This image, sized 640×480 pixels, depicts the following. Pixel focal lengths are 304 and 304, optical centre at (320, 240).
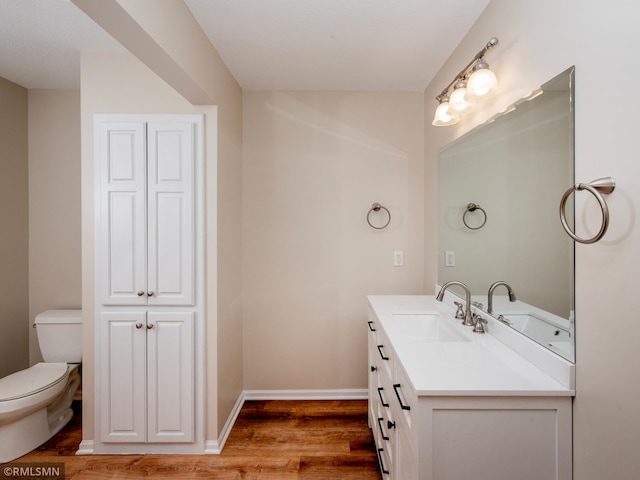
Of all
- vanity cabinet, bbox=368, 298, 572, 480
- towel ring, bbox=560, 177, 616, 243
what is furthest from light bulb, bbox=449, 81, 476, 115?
vanity cabinet, bbox=368, 298, 572, 480

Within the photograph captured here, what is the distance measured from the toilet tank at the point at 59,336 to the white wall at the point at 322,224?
3.94 feet

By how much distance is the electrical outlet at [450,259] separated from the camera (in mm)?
1945

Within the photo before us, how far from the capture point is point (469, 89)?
4.57 feet

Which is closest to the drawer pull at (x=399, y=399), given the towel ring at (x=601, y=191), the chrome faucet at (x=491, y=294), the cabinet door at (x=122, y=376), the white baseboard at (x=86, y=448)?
the chrome faucet at (x=491, y=294)

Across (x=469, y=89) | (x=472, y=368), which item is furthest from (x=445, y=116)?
(x=472, y=368)

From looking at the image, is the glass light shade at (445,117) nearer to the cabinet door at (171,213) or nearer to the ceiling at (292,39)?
the ceiling at (292,39)

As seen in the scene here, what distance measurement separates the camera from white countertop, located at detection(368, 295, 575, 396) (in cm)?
95

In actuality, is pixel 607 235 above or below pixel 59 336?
above

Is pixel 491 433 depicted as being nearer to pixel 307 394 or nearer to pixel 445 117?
pixel 445 117

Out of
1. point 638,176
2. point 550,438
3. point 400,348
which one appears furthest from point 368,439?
point 638,176

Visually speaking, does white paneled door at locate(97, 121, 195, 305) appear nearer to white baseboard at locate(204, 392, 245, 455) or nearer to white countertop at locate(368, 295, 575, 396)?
white baseboard at locate(204, 392, 245, 455)

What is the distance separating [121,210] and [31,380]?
4.04 feet

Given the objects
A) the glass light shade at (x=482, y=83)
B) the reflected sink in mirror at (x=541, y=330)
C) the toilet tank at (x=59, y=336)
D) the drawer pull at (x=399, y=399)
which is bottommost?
the toilet tank at (x=59, y=336)

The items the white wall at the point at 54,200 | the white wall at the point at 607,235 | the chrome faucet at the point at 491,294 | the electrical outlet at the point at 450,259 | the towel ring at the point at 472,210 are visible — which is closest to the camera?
the white wall at the point at 607,235
